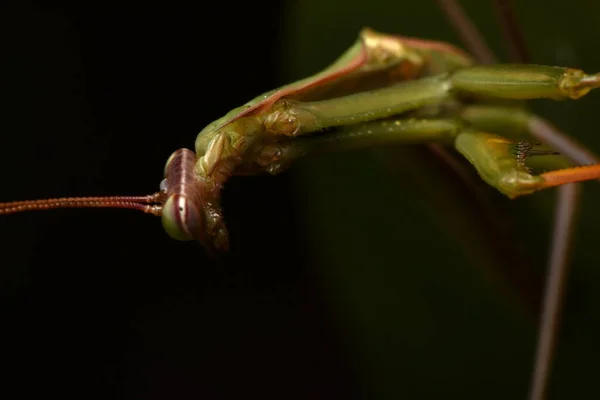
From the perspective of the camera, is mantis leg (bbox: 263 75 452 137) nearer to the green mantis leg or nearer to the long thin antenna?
the green mantis leg

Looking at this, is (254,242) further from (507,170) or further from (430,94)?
(507,170)

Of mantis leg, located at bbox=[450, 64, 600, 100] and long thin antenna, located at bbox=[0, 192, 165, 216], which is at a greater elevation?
mantis leg, located at bbox=[450, 64, 600, 100]

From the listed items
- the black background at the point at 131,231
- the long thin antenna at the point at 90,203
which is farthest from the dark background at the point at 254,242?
the long thin antenna at the point at 90,203

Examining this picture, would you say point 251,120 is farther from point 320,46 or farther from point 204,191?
point 320,46

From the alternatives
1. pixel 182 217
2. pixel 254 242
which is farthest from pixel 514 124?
pixel 254 242

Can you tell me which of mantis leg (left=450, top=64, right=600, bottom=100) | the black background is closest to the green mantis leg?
mantis leg (left=450, top=64, right=600, bottom=100)

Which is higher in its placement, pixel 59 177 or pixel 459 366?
pixel 59 177

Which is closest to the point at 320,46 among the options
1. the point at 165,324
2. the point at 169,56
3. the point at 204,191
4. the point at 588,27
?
the point at 169,56
